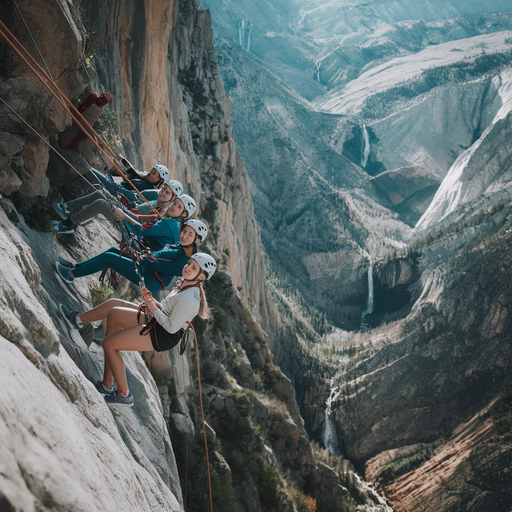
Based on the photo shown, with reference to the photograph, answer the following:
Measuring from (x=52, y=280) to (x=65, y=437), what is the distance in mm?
2603

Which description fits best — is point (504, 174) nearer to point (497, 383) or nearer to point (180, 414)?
→ point (497, 383)

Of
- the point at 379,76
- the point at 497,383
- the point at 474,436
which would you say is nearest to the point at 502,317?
the point at 497,383

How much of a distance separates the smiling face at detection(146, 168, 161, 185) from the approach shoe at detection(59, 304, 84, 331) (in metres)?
4.00

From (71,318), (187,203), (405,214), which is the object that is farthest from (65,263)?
(405,214)

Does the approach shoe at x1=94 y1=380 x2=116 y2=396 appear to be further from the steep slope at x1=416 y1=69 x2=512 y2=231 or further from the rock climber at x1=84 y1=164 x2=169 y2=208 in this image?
the steep slope at x1=416 y1=69 x2=512 y2=231

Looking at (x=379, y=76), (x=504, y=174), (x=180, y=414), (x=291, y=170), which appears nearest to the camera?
(x=180, y=414)

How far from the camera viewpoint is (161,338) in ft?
15.2

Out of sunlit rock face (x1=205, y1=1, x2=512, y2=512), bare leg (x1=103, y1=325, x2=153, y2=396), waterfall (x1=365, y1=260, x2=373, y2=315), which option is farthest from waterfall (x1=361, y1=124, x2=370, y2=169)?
bare leg (x1=103, y1=325, x2=153, y2=396)

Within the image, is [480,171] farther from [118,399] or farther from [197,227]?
[118,399]

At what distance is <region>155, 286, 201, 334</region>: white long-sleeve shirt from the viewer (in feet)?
14.9

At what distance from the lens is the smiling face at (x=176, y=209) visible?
22.2ft

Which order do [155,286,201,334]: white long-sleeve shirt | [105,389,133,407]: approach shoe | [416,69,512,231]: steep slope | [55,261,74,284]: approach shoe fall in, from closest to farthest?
[155,286,201,334]: white long-sleeve shirt, [105,389,133,407]: approach shoe, [55,261,74,284]: approach shoe, [416,69,512,231]: steep slope

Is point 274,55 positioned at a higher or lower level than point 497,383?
higher

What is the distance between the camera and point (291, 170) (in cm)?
8188
